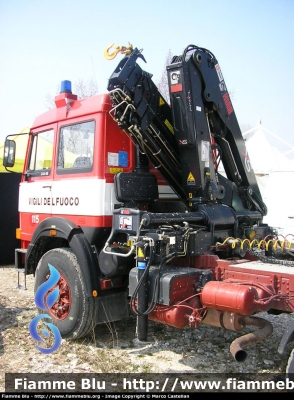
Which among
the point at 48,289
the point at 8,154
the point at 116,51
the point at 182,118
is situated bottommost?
the point at 48,289

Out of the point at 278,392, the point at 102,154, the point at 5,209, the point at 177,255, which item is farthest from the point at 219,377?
the point at 5,209

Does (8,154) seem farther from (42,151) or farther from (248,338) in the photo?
(248,338)

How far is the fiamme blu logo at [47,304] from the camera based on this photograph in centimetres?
437

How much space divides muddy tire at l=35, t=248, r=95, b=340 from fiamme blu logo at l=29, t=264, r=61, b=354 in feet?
Answer: 0.38

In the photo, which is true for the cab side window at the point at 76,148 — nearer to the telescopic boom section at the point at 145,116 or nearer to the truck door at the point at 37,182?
the truck door at the point at 37,182

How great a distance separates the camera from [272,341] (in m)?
5.09

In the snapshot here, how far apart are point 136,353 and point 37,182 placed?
2579mm

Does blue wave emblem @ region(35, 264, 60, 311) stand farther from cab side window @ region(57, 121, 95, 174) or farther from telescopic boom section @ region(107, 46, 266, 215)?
telescopic boom section @ region(107, 46, 266, 215)

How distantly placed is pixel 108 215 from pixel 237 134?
2.01 meters

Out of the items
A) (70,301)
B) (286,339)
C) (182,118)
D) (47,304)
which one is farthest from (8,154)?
(286,339)

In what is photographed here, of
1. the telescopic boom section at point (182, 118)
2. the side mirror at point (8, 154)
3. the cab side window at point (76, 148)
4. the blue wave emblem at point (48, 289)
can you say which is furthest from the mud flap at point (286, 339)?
the side mirror at point (8, 154)

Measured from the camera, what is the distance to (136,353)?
15.4 ft

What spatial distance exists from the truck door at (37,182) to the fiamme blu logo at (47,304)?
104 centimetres

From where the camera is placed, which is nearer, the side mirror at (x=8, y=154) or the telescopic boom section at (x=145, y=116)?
the telescopic boom section at (x=145, y=116)
